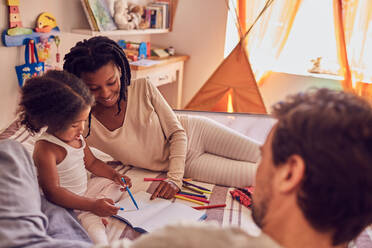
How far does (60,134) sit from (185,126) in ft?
2.50

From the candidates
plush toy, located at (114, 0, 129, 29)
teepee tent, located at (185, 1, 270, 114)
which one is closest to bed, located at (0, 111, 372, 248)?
plush toy, located at (114, 0, 129, 29)

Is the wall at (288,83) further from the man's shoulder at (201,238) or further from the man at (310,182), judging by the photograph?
the man's shoulder at (201,238)

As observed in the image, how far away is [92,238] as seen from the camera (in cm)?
105

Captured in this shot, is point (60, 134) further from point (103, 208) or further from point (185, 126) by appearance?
point (185, 126)

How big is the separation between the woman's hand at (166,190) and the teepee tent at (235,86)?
179 centimetres

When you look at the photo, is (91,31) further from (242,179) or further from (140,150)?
(242,179)

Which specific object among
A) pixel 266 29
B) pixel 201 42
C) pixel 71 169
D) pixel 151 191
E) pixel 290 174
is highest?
pixel 266 29

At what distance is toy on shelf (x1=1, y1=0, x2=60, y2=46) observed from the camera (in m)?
1.88

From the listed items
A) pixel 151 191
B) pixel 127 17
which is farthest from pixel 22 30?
pixel 151 191

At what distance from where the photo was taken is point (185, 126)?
5.74 ft

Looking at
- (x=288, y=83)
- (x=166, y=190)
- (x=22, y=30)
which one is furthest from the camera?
(x=288, y=83)

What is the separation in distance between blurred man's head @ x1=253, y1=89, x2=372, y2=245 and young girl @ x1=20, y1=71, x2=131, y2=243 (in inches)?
26.7

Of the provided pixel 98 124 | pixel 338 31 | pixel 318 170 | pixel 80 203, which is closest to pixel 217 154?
pixel 98 124

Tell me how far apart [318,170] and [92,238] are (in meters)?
0.76
